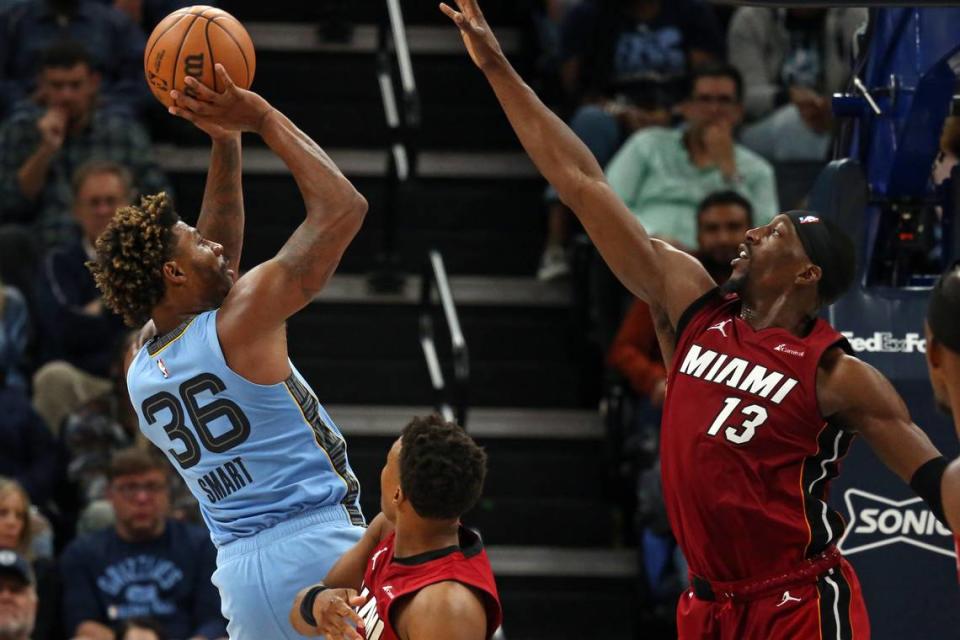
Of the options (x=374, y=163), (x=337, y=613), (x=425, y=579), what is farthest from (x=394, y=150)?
(x=425, y=579)

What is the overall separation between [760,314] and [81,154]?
596 cm

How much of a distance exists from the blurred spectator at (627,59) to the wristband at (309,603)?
5630 mm

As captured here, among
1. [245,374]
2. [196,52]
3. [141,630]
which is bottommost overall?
[141,630]

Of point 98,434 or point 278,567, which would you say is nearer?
point 278,567

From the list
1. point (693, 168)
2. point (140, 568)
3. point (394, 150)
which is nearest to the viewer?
point (140, 568)

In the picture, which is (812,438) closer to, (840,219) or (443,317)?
(840,219)

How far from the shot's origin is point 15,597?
25.0 feet

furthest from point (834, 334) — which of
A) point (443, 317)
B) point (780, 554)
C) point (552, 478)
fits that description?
point (443, 317)

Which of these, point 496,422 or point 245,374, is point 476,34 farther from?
point 496,422

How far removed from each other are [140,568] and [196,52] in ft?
11.9

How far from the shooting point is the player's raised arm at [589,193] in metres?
5.30

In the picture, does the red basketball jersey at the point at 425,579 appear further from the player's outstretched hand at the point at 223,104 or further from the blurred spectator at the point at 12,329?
the blurred spectator at the point at 12,329

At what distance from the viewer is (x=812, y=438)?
4.98 m

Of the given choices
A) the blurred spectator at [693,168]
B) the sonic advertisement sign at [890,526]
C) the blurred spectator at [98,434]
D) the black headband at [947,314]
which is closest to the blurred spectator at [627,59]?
the blurred spectator at [693,168]
